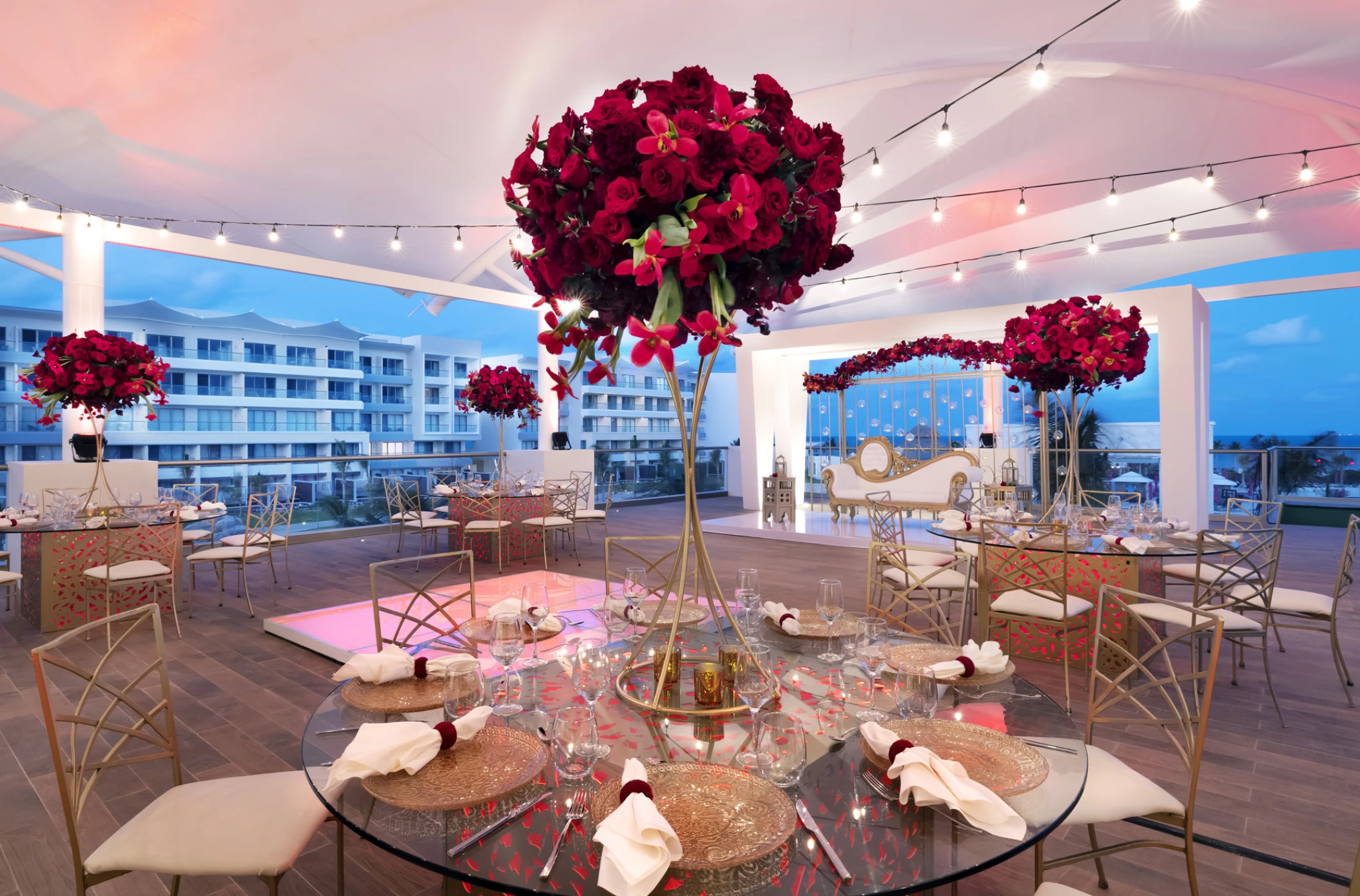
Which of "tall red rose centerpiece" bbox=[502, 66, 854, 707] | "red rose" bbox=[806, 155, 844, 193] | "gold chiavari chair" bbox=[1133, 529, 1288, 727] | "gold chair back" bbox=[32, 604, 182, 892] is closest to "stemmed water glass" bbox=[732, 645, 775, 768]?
"tall red rose centerpiece" bbox=[502, 66, 854, 707]

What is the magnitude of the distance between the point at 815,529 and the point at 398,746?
28.3 ft

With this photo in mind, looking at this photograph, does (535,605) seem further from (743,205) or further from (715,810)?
(743,205)

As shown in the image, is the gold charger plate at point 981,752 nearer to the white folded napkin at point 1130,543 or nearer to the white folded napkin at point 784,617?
the white folded napkin at point 784,617

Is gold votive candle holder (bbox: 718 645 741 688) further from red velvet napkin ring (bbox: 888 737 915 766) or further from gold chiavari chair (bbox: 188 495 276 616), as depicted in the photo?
gold chiavari chair (bbox: 188 495 276 616)

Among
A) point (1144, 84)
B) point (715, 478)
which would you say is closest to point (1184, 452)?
point (1144, 84)

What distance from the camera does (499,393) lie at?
8.26 meters

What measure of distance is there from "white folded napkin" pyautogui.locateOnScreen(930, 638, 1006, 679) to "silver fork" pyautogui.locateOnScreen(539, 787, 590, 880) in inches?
36.2

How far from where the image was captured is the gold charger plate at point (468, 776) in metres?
1.22

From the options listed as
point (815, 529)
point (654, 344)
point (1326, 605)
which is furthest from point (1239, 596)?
point (815, 529)

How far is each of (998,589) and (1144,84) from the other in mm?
5950

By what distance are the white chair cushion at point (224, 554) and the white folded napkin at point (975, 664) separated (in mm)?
5676

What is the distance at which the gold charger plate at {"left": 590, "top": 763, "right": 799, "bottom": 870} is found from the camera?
104 centimetres

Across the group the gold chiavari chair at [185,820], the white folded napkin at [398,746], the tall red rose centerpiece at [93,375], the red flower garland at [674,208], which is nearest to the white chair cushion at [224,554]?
the tall red rose centerpiece at [93,375]

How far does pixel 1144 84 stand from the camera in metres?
7.16
